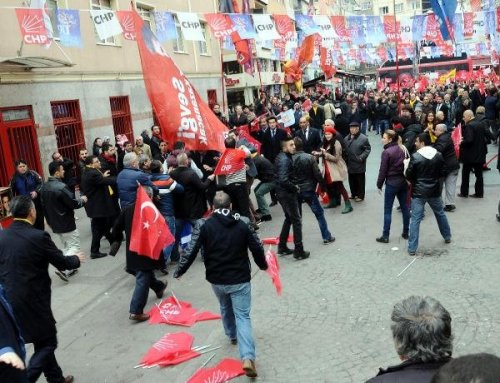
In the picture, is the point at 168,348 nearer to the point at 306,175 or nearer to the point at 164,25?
the point at 306,175

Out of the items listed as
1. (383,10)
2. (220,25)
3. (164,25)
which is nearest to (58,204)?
(164,25)

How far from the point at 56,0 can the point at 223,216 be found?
1250cm

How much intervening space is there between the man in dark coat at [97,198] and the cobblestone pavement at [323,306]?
0.52m

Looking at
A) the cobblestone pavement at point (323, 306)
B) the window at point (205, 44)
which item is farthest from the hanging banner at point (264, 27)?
the window at point (205, 44)

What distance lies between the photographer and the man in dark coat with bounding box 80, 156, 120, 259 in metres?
9.04

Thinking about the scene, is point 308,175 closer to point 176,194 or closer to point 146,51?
point 176,194

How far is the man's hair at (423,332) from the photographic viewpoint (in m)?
2.53

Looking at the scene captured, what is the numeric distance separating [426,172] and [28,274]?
18.3 feet

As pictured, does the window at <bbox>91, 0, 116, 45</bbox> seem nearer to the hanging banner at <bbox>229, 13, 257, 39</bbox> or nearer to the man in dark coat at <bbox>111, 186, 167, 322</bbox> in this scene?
the hanging banner at <bbox>229, 13, 257, 39</bbox>

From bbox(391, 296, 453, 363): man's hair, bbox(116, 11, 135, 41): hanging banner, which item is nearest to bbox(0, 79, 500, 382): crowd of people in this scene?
bbox(391, 296, 453, 363): man's hair

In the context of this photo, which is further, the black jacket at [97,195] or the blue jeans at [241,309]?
the black jacket at [97,195]

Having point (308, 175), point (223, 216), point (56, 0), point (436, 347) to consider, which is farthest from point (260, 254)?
point (56, 0)

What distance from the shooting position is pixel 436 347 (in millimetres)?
2525

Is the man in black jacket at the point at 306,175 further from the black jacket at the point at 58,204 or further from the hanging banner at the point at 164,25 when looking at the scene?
the hanging banner at the point at 164,25
